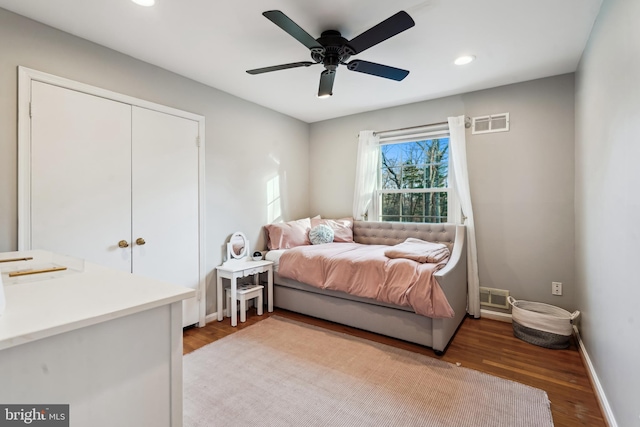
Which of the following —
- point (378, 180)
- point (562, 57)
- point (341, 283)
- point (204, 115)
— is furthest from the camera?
point (378, 180)

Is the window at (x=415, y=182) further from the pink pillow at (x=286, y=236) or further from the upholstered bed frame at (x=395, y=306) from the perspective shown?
the pink pillow at (x=286, y=236)

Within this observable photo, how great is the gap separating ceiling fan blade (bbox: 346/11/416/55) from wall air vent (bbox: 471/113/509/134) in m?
1.96

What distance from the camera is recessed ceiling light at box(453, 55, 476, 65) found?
2.54 m

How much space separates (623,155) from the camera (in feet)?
4.96

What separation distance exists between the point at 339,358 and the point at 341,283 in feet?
2.25

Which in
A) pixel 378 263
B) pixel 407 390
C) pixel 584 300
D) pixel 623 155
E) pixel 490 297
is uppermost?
pixel 623 155

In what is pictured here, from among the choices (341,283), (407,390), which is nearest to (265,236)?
(341,283)

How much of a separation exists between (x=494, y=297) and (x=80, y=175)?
13.2 feet

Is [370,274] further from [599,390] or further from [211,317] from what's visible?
[211,317]

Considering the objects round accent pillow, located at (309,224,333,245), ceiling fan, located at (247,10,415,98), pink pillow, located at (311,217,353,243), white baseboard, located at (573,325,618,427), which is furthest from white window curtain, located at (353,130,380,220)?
white baseboard, located at (573,325,618,427)

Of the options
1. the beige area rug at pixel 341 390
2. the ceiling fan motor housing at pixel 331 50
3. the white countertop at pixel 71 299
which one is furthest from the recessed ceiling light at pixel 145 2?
the beige area rug at pixel 341 390

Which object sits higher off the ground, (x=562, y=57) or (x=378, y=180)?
(x=562, y=57)

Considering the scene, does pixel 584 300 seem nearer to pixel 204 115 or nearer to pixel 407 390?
pixel 407 390

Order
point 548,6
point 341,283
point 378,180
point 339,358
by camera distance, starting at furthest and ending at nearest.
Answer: point 378,180 < point 341,283 < point 339,358 < point 548,6
